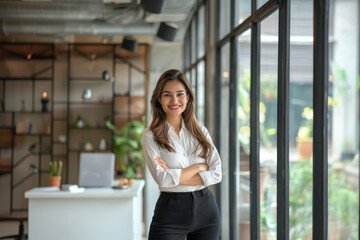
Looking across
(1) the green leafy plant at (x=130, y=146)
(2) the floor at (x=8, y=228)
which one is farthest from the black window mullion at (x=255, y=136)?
(1) the green leafy plant at (x=130, y=146)

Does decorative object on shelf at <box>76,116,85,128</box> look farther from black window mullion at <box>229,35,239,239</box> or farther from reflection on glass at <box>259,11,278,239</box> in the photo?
reflection on glass at <box>259,11,278,239</box>

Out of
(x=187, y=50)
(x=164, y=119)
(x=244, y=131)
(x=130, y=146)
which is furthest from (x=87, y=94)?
(x=164, y=119)

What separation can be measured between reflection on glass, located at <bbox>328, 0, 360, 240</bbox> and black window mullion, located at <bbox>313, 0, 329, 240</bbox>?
0.21ft

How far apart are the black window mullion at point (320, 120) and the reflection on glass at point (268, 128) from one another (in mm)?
916

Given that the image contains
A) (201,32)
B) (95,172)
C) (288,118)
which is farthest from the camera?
(201,32)

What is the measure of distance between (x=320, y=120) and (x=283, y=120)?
0.54 m

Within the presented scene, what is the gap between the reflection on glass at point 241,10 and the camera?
3625mm

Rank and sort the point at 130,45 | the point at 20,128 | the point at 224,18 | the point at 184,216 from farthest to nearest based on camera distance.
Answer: the point at 20,128 < the point at 130,45 < the point at 224,18 < the point at 184,216

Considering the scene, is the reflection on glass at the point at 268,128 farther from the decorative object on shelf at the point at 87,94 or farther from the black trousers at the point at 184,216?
the decorative object on shelf at the point at 87,94

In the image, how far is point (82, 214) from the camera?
427 centimetres

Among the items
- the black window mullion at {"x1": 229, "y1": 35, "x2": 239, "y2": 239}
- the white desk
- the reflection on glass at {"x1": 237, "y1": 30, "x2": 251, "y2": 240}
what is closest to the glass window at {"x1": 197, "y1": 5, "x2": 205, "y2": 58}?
the black window mullion at {"x1": 229, "y1": 35, "x2": 239, "y2": 239}

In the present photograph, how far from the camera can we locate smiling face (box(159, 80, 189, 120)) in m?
2.48

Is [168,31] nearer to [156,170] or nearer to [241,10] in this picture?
[241,10]

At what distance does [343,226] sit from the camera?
2.62 meters
